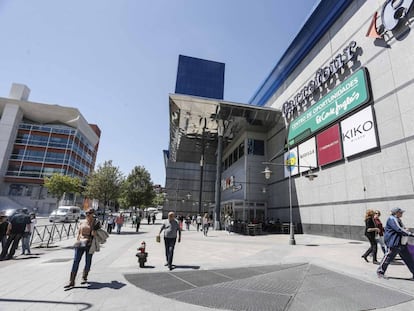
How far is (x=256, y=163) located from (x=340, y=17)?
1623 cm

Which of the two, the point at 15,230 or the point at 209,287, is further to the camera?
the point at 15,230

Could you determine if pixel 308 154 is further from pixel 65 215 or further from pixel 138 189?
pixel 65 215

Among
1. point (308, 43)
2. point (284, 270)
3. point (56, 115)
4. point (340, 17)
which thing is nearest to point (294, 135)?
point (308, 43)

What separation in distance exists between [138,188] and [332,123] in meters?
25.3

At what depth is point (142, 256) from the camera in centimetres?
704

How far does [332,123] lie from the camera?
17281mm

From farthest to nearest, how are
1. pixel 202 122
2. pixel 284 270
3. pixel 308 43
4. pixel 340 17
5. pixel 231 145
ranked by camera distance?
pixel 231 145 → pixel 202 122 → pixel 308 43 → pixel 340 17 → pixel 284 270

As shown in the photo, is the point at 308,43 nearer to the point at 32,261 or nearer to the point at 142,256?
the point at 142,256

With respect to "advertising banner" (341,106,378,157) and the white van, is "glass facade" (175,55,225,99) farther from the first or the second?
"advertising banner" (341,106,378,157)

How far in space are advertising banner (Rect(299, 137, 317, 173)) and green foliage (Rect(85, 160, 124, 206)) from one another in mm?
18449

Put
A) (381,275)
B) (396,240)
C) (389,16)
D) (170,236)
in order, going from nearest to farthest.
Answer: (396,240)
(381,275)
(170,236)
(389,16)

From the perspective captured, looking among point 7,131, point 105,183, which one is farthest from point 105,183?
point 7,131

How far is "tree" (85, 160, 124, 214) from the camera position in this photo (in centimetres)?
2275

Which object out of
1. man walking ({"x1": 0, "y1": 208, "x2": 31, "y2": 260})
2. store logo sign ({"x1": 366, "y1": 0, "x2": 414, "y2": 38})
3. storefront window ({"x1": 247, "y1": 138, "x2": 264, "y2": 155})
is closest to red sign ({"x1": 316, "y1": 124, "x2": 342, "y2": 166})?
store logo sign ({"x1": 366, "y1": 0, "x2": 414, "y2": 38})
